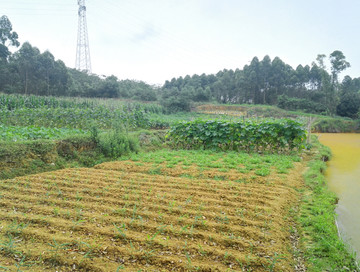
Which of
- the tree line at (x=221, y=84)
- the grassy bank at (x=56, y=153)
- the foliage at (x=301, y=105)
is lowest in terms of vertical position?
the grassy bank at (x=56, y=153)

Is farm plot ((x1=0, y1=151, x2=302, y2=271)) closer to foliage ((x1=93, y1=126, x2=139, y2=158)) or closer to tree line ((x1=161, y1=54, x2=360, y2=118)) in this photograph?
foliage ((x1=93, y1=126, x2=139, y2=158))

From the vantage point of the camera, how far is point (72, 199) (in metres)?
4.37

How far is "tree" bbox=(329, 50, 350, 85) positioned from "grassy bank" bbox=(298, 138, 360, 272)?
3605cm

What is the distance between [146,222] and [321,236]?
8.26ft

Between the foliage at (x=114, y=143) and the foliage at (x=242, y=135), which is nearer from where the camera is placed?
the foliage at (x=114, y=143)

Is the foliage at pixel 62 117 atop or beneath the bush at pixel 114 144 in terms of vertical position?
atop

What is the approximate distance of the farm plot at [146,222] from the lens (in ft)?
9.03

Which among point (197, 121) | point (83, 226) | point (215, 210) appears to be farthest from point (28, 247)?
point (197, 121)

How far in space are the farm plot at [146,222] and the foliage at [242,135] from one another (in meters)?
3.56

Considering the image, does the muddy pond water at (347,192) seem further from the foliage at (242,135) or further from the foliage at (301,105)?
the foliage at (301,105)

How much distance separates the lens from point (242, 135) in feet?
31.2

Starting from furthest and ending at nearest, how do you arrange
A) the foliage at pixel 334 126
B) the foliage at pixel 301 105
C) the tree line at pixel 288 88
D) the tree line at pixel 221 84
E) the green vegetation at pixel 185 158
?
the foliage at pixel 301 105
the tree line at pixel 288 88
the tree line at pixel 221 84
the foliage at pixel 334 126
the green vegetation at pixel 185 158

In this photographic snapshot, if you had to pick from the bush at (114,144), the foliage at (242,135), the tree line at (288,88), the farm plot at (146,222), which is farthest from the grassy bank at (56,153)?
the tree line at (288,88)

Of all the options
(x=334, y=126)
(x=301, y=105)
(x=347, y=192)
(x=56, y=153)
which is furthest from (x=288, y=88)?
(x=56, y=153)
